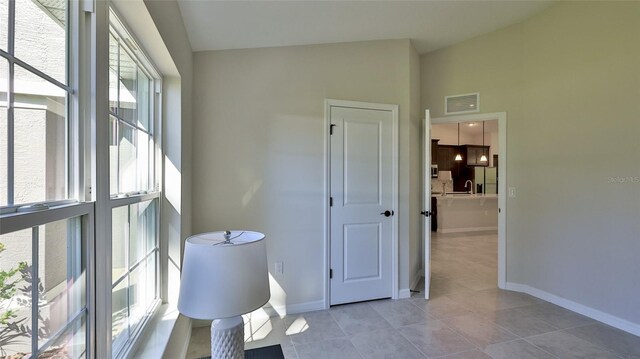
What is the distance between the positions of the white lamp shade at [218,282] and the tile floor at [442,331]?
1.43 m

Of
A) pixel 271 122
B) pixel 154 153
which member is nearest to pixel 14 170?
pixel 154 153

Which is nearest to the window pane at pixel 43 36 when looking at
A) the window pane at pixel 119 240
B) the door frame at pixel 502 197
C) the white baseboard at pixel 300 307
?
the window pane at pixel 119 240

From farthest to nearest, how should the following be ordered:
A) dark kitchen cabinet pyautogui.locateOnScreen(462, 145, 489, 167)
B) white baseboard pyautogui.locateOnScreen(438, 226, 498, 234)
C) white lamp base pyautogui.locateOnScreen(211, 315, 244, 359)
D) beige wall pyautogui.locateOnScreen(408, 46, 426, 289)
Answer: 1. dark kitchen cabinet pyautogui.locateOnScreen(462, 145, 489, 167)
2. white baseboard pyautogui.locateOnScreen(438, 226, 498, 234)
3. beige wall pyautogui.locateOnScreen(408, 46, 426, 289)
4. white lamp base pyautogui.locateOnScreen(211, 315, 244, 359)

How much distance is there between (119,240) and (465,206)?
7238mm

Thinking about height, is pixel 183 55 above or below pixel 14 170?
above

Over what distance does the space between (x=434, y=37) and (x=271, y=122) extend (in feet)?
7.12

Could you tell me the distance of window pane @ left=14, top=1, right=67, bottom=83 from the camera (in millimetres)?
695

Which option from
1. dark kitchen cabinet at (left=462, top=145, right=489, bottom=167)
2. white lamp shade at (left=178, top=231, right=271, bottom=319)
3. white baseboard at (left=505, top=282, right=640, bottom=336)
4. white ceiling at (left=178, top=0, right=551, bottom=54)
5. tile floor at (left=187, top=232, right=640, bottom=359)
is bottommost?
tile floor at (left=187, top=232, right=640, bottom=359)

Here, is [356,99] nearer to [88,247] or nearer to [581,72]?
[581,72]

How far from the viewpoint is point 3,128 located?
64 cm

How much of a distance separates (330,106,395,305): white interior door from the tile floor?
0.26 m

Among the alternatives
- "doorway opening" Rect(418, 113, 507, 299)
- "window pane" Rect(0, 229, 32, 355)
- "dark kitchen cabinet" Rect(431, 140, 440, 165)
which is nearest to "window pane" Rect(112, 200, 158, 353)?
"window pane" Rect(0, 229, 32, 355)

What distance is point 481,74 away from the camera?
364 cm

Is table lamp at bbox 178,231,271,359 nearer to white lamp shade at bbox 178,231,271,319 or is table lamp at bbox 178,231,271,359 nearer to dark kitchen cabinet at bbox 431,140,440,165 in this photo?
white lamp shade at bbox 178,231,271,319
